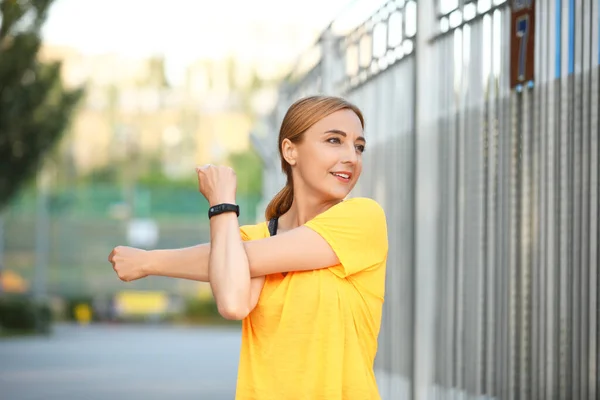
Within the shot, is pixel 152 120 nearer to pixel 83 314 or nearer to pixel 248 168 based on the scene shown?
pixel 248 168

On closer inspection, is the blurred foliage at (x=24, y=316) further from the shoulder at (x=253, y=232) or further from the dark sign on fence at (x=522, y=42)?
the shoulder at (x=253, y=232)

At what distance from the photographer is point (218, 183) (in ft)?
7.88

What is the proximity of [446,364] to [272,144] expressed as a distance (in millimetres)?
6582

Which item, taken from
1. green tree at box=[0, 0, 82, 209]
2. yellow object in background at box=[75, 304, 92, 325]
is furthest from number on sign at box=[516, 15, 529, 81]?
yellow object in background at box=[75, 304, 92, 325]

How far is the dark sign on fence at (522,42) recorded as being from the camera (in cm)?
391

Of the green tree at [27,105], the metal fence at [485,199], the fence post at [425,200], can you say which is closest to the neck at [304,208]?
the metal fence at [485,199]

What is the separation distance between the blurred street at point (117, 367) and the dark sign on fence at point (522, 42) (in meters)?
8.34

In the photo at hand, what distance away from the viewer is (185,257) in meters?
2.54

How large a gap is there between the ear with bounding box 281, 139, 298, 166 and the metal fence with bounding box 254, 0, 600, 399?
4.33 ft

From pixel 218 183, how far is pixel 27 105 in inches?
756

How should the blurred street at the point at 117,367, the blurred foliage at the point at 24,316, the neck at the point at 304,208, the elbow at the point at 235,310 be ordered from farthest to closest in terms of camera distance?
the blurred foliage at the point at 24,316
the blurred street at the point at 117,367
the neck at the point at 304,208
the elbow at the point at 235,310

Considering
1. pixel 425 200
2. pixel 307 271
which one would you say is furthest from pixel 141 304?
pixel 307 271

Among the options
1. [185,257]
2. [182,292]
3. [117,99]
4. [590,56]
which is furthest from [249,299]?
[117,99]

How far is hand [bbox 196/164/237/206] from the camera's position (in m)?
2.40
